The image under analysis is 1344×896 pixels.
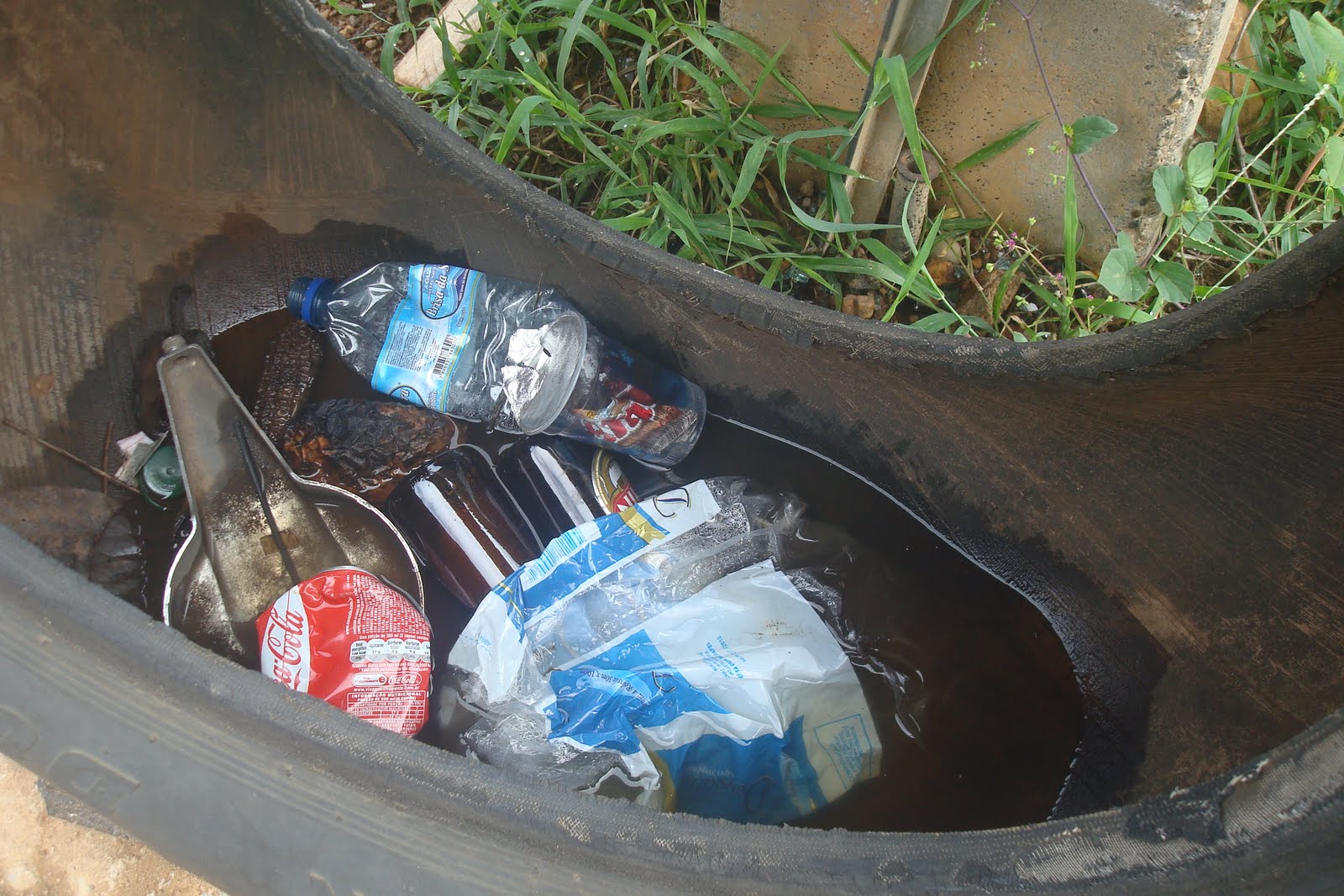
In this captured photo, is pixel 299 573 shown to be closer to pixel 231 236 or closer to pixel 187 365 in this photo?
pixel 187 365

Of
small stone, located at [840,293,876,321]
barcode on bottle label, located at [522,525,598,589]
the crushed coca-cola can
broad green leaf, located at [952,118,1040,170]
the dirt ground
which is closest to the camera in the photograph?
the dirt ground

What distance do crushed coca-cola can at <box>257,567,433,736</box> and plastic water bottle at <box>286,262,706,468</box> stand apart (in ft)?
1.16

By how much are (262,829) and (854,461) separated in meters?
1.11

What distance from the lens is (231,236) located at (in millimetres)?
1575

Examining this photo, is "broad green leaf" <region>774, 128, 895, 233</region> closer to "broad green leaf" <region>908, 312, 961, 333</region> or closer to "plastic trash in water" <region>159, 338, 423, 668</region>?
"broad green leaf" <region>908, 312, 961, 333</region>

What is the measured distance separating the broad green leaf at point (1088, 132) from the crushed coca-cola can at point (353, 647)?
1286mm

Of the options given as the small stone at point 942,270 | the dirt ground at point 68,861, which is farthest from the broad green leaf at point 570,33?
the dirt ground at point 68,861

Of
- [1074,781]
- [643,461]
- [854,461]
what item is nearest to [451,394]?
[643,461]

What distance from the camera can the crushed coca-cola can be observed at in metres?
1.17

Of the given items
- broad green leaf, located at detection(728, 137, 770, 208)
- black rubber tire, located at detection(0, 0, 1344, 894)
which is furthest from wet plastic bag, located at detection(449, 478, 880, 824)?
broad green leaf, located at detection(728, 137, 770, 208)

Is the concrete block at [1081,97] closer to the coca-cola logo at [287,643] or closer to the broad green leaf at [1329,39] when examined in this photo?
the broad green leaf at [1329,39]

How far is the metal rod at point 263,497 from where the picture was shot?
1393mm

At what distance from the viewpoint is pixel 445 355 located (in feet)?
A: 4.68

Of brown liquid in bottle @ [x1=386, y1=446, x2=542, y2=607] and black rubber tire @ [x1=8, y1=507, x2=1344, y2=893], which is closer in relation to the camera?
black rubber tire @ [x1=8, y1=507, x2=1344, y2=893]
